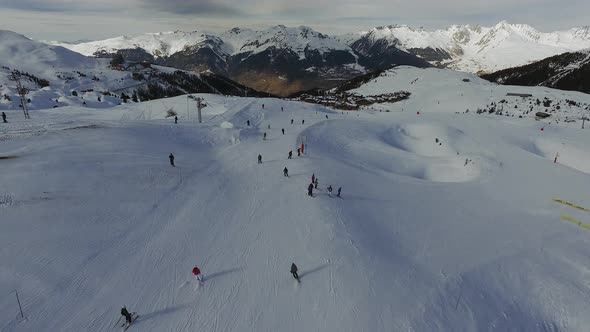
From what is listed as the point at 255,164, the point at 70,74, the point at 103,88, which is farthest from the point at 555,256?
the point at 70,74

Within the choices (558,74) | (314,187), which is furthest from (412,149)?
(558,74)

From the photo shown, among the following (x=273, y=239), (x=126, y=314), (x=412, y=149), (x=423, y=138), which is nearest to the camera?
(x=126, y=314)

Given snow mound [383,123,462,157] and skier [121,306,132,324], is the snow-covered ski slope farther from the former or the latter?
snow mound [383,123,462,157]

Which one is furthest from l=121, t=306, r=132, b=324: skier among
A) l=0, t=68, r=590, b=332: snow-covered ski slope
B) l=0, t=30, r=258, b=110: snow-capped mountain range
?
l=0, t=30, r=258, b=110: snow-capped mountain range

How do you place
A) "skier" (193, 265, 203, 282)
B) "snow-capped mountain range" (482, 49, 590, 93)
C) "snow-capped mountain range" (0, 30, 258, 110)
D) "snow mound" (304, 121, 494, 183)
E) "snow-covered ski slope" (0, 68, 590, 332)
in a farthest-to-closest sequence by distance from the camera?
"snow-capped mountain range" (482, 49, 590, 93), "snow-capped mountain range" (0, 30, 258, 110), "snow mound" (304, 121, 494, 183), "skier" (193, 265, 203, 282), "snow-covered ski slope" (0, 68, 590, 332)

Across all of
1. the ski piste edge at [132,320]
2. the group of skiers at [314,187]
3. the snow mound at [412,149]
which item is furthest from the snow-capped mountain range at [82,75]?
the ski piste edge at [132,320]

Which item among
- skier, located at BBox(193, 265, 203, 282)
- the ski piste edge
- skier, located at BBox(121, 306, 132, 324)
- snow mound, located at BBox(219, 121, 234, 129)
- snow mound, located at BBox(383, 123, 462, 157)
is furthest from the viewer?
snow mound, located at BBox(219, 121, 234, 129)

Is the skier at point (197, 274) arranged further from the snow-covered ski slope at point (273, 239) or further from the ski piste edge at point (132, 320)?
the ski piste edge at point (132, 320)

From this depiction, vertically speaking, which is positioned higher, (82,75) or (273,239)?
(82,75)

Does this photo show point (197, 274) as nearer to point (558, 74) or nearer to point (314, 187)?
point (314, 187)
